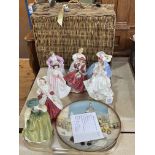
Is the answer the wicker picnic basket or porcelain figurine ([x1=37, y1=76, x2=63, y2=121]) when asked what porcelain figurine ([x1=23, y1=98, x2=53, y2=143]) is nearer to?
porcelain figurine ([x1=37, y1=76, x2=63, y2=121])

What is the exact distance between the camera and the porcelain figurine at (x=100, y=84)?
913 mm

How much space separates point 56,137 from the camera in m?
0.79

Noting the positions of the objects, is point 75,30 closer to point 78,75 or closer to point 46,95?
point 78,75

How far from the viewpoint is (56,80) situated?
95 cm

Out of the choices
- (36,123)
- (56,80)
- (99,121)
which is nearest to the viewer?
(36,123)

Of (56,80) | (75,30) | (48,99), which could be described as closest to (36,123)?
(48,99)

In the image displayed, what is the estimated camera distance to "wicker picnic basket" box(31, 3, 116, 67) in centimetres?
100

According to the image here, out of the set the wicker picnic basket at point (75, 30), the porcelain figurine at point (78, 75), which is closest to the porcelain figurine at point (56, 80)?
the porcelain figurine at point (78, 75)

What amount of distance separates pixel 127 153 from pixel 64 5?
683mm

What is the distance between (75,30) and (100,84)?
282 mm

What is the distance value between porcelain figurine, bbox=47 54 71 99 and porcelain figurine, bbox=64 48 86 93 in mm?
37

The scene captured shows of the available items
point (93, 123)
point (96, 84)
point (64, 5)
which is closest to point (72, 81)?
point (96, 84)

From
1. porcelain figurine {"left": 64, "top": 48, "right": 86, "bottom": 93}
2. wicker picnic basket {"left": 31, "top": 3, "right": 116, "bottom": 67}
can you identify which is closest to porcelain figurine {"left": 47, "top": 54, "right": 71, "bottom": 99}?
porcelain figurine {"left": 64, "top": 48, "right": 86, "bottom": 93}
